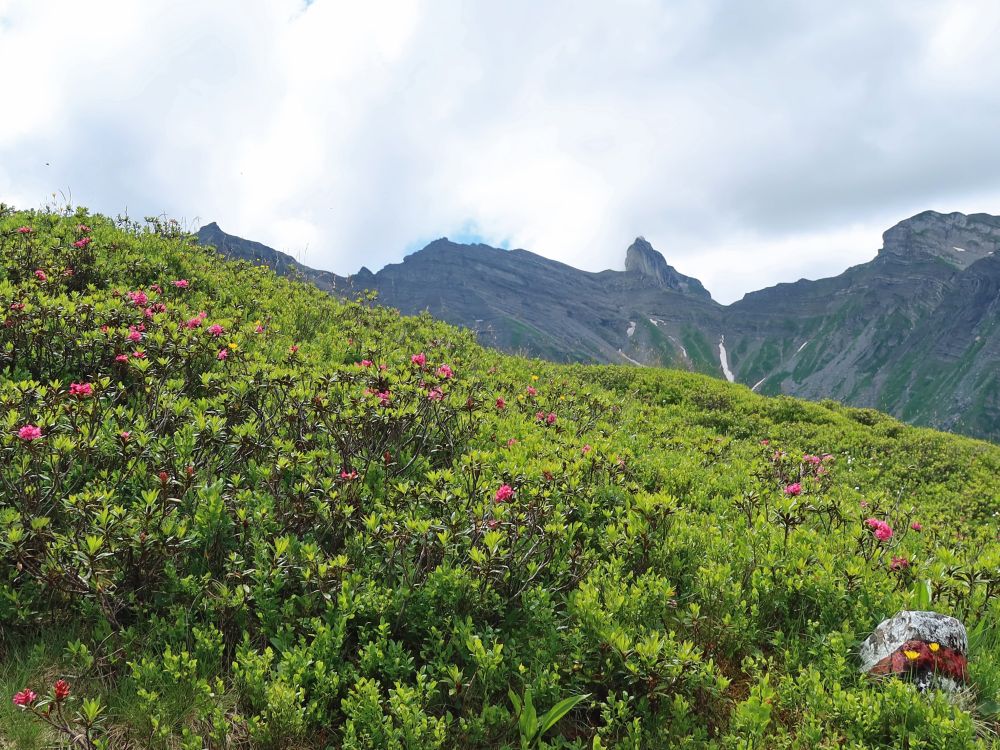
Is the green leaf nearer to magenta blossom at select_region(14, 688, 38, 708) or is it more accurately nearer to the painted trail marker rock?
the painted trail marker rock

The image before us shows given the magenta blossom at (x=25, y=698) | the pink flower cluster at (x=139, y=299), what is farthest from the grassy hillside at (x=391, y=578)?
the pink flower cluster at (x=139, y=299)

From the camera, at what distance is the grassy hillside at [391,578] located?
11.1 feet

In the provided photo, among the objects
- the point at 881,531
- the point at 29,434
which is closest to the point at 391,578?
the point at 29,434

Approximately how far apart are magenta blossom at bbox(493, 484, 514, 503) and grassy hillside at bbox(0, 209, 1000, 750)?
2 centimetres

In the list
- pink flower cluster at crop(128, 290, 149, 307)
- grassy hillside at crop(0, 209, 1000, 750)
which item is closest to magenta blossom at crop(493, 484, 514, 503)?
grassy hillside at crop(0, 209, 1000, 750)

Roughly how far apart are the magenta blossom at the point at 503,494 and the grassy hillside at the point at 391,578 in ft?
0.07

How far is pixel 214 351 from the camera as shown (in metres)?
6.75

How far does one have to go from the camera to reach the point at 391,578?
4.23 m

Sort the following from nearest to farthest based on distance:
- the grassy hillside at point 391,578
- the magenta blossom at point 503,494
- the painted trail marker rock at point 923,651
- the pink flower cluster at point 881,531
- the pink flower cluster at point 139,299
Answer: the grassy hillside at point 391,578
the painted trail marker rock at point 923,651
the magenta blossom at point 503,494
the pink flower cluster at point 881,531
the pink flower cluster at point 139,299

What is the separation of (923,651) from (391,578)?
12.1 feet

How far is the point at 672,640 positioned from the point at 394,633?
1.96m

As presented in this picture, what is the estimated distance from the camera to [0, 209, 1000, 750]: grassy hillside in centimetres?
337

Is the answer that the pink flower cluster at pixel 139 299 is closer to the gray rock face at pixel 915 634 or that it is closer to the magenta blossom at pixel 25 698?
the magenta blossom at pixel 25 698

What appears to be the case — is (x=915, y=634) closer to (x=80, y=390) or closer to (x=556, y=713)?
(x=556, y=713)
